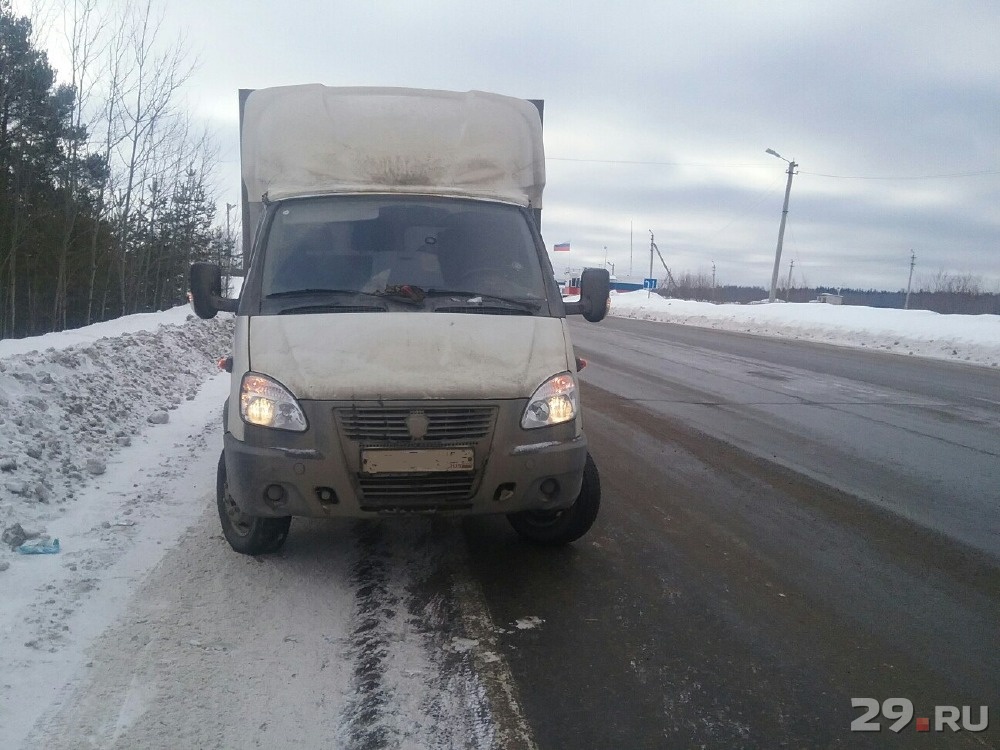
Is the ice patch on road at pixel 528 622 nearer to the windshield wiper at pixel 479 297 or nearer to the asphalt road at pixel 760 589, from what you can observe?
the asphalt road at pixel 760 589

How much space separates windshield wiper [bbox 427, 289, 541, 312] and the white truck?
0.01 m

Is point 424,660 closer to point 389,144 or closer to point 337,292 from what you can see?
point 337,292

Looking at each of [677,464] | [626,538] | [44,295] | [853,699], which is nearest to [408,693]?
[853,699]

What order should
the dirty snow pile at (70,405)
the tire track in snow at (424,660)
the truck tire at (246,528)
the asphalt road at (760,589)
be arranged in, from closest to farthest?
the tire track in snow at (424,660)
the asphalt road at (760,589)
the truck tire at (246,528)
the dirty snow pile at (70,405)

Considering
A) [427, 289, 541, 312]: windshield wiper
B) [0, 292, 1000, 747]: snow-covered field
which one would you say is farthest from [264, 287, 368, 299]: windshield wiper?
[0, 292, 1000, 747]: snow-covered field

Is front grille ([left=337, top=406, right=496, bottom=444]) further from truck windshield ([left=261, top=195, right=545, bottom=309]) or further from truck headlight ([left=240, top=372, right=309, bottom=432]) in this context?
truck windshield ([left=261, top=195, right=545, bottom=309])

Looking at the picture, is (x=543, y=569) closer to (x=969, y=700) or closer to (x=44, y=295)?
(x=969, y=700)

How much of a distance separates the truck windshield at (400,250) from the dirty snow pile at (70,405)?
2.17 metres

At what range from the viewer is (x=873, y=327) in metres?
24.4

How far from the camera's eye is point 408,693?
9.80 feet

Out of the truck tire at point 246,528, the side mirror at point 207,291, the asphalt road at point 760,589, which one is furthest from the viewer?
the side mirror at point 207,291

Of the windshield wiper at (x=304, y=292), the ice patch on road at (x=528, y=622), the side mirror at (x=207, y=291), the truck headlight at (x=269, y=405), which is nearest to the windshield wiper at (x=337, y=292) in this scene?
the windshield wiper at (x=304, y=292)

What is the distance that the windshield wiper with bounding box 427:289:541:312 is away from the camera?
4422 mm

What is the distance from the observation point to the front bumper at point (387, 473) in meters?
3.68
